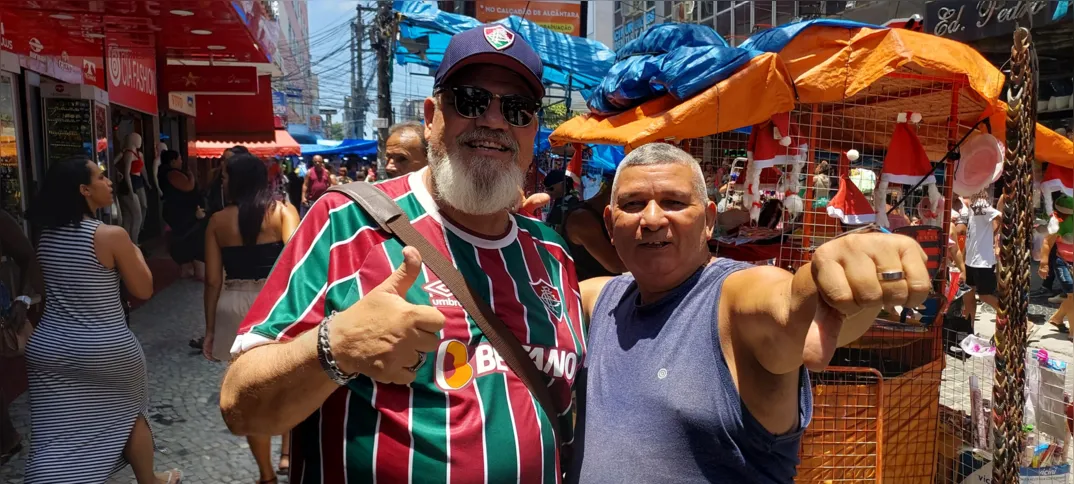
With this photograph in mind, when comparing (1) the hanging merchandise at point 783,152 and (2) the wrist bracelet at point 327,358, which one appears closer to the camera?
(2) the wrist bracelet at point 327,358

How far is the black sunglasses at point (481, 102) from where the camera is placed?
180cm

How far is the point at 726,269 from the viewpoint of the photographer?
5.94ft

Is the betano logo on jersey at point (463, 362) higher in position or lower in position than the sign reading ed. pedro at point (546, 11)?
lower

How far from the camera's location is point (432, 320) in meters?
1.18

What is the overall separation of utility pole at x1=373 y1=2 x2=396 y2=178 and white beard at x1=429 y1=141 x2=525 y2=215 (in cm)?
1578

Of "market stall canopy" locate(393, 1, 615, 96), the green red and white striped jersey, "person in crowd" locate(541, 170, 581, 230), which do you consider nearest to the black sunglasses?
the green red and white striped jersey

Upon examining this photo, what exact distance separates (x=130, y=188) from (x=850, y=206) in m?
8.32

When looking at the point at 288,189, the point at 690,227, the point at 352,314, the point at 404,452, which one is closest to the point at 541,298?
the point at 690,227

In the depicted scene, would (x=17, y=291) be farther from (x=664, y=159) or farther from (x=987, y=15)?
(x=987, y=15)

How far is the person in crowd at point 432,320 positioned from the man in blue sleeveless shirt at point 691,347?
0.44 ft

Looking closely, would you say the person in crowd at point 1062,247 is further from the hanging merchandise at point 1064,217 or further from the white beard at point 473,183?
the white beard at point 473,183

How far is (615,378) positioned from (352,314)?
84 cm

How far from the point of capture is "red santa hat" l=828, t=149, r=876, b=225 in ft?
11.5

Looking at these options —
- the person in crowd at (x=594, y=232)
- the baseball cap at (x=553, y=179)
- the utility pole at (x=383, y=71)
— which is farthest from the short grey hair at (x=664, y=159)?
the utility pole at (x=383, y=71)
